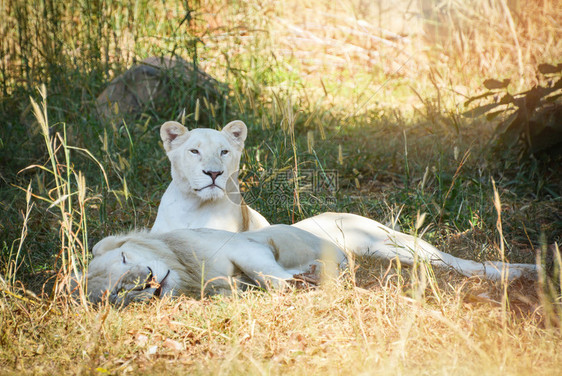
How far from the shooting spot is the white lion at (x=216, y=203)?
4230 millimetres

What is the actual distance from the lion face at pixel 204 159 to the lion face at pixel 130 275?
0.74 meters

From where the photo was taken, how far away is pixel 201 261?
371 centimetres

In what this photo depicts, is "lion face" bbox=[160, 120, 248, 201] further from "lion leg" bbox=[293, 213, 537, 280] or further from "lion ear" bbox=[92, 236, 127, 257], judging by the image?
"lion ear" bbox=[92, 236, 127, 257]

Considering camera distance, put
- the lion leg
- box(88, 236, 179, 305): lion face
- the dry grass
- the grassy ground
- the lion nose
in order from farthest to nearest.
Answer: the lion nose, the lion leg, box(88, 236, 179, 305): lion face, the grassy ground, the dry grass

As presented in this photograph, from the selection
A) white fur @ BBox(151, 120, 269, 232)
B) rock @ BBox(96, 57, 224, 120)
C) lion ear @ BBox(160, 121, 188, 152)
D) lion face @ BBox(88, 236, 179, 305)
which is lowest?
lion face @ BBox(88, 236, 179, 305)

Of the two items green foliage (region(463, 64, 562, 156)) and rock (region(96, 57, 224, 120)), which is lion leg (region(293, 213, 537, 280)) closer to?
green foliage (region(463, 64, 562, 156))

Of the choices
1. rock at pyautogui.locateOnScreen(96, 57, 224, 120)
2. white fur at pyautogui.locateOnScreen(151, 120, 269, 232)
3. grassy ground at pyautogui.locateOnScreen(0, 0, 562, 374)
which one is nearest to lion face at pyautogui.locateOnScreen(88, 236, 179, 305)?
grassy ground at pyautogui.locateOnScreen(0, 0, 562, 374)

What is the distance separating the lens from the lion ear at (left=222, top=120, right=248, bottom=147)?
4.57 meters

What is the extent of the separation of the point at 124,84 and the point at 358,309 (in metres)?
5.23

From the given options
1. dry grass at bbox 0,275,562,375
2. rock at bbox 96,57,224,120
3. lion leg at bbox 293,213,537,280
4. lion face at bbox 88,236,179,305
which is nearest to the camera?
dry grass at bbox 0,275,562,375

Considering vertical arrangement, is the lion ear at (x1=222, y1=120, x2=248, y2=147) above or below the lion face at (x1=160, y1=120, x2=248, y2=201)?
above

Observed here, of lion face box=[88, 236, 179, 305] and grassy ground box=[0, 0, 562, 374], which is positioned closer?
grassy ground box=[0, 0, 562, 374]

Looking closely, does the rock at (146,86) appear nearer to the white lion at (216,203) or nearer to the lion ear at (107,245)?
the white lion at (216,203)

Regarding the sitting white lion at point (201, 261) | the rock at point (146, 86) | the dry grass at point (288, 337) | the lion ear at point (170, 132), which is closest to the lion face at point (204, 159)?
the lion ear at point (170, 132)
